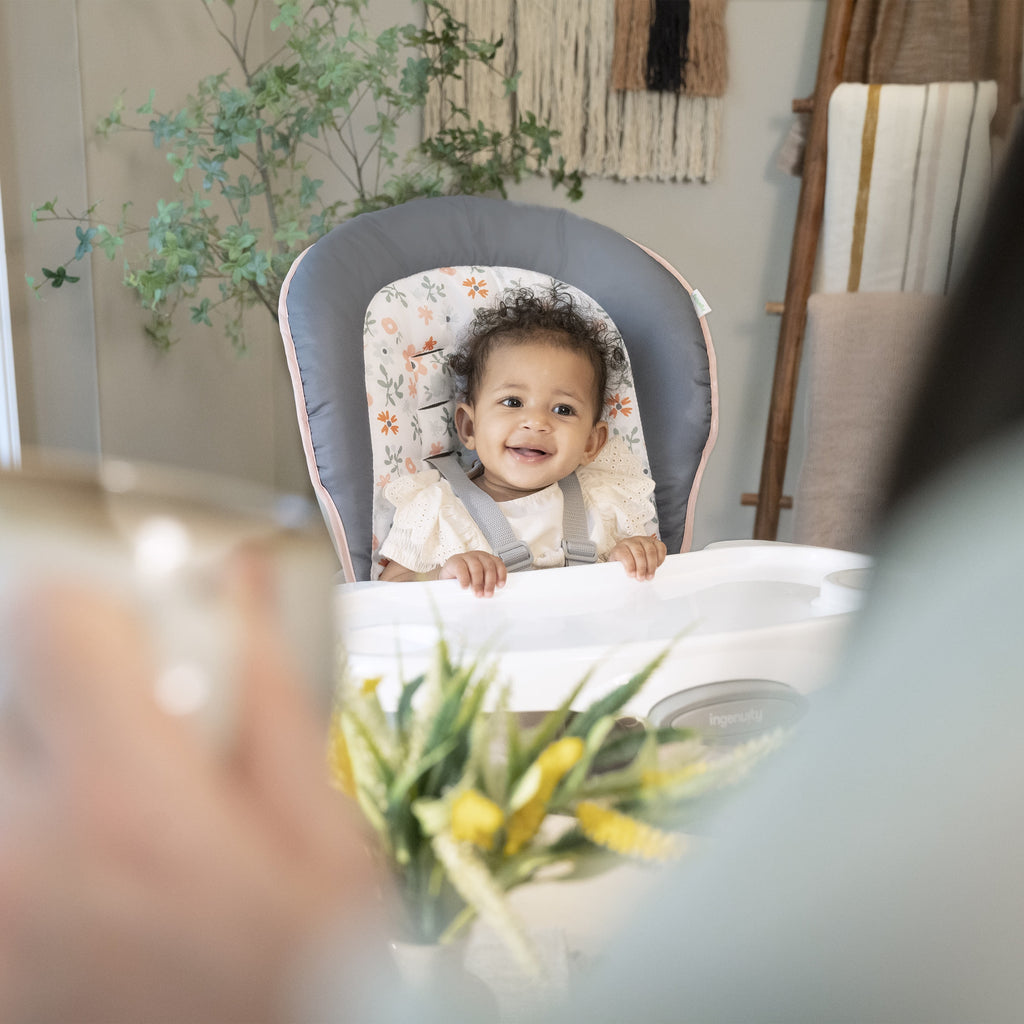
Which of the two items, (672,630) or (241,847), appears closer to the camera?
(241,847)

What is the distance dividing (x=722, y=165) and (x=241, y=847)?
7.07ft

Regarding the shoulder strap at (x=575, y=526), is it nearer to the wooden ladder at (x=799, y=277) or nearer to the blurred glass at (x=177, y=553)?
the wooden ladder at (x=799, y=277)

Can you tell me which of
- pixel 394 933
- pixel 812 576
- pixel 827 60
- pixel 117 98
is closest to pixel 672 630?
pixel 812 576

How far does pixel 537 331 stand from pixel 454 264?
160 mm

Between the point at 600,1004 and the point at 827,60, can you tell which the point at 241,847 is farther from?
the point at 827,60

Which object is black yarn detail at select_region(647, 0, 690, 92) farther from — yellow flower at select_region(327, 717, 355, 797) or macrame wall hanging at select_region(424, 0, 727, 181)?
yellow flower at select_region(327, 717, 355, 797)

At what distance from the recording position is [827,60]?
1849 mm

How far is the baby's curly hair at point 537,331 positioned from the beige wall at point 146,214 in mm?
693

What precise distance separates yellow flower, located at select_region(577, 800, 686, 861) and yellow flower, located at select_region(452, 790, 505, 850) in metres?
0.04

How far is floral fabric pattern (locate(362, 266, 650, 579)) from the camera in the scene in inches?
44.9

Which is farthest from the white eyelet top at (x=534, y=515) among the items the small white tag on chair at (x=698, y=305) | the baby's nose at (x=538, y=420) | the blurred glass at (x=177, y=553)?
the blurred glass at (x=177, y=553)

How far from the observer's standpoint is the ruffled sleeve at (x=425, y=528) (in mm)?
1090

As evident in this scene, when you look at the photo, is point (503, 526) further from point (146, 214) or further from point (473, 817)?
point (146, 214)

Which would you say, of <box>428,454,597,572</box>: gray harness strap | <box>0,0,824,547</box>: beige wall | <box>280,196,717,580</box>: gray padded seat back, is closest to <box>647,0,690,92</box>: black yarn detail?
<box>0,0,824,547</box>: beige wall
